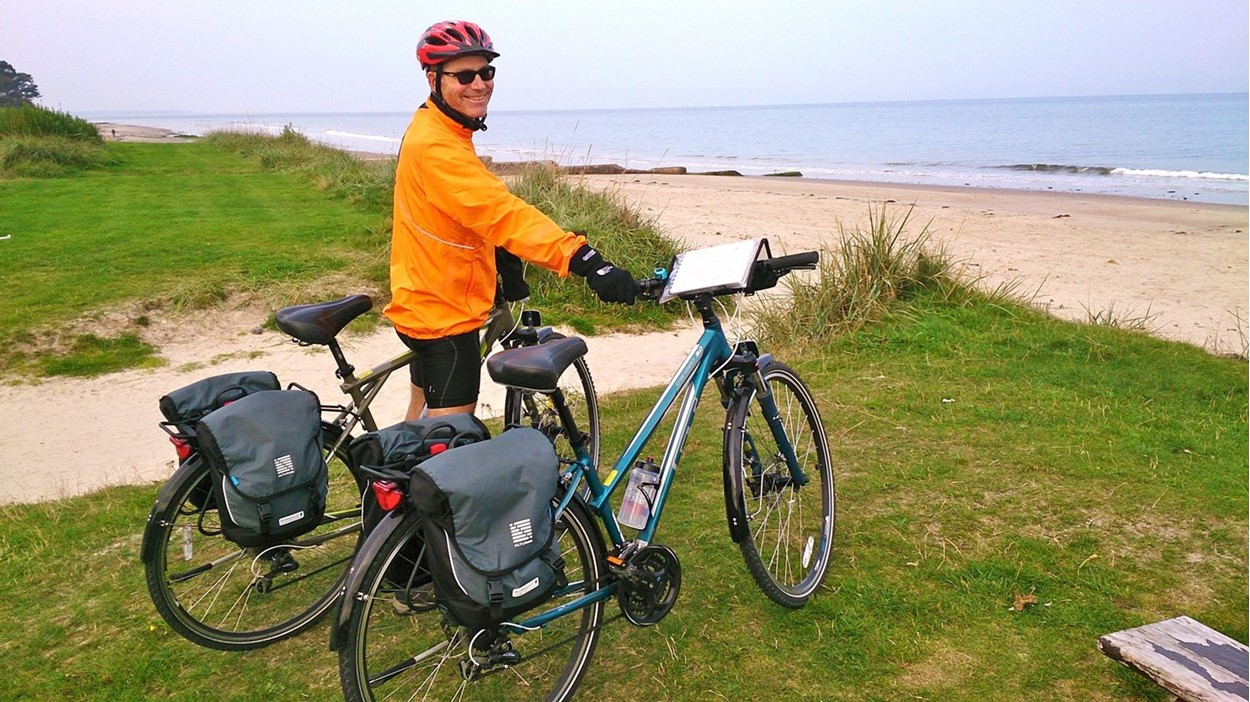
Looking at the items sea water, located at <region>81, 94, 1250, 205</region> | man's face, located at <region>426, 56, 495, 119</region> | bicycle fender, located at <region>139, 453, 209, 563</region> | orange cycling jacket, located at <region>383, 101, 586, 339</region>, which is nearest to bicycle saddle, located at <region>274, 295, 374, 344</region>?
orange cycling jacket, located at <region>383, 101, 586, 339</region>

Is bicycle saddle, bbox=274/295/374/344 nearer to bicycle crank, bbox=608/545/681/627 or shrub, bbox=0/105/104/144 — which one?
bicycle crank, bbox=608/545/681/627

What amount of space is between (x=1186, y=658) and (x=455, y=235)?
9.25 ft

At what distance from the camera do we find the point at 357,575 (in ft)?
7.68

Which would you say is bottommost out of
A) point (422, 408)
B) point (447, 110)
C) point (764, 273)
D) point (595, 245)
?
point (595, 245)

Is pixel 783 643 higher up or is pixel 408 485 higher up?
pixel 408 485

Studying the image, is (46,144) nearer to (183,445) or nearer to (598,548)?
(183,445)

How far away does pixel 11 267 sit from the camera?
8.91 meters

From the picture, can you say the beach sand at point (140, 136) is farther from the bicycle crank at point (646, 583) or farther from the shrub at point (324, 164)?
the bicycle crank at point (646, 583)

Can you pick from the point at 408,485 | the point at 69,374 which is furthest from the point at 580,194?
the point at 408,485

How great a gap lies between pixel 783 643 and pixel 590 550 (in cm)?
96

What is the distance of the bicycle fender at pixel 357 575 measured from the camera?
7.68 feet

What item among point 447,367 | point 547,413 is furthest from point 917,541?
point 447,367

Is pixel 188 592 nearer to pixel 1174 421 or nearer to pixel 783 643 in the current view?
pixel 783 643

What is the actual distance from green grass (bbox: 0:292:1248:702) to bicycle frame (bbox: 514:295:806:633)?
1.76 ft
